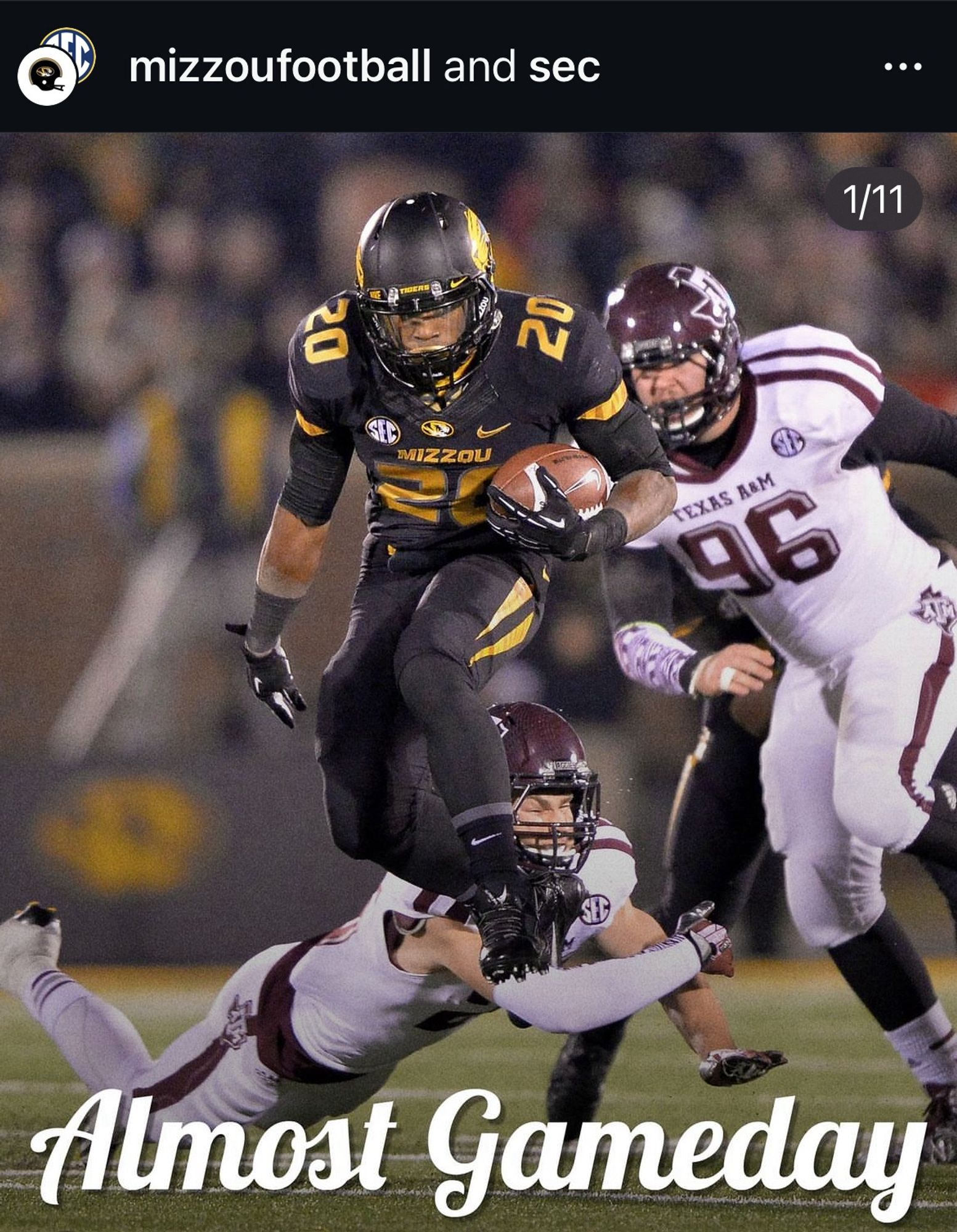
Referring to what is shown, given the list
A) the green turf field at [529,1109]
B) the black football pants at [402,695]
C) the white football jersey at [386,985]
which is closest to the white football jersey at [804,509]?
the black football pants at [402,695]

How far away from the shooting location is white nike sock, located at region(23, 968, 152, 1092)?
12.3 feet

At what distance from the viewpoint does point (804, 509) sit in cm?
387

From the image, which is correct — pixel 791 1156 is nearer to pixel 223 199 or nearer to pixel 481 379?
pixel 481 379

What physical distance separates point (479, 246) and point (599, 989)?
137 cm

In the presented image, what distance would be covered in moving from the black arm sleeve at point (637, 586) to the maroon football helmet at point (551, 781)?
0.58 meters

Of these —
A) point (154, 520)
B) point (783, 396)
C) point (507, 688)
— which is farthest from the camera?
point (154, 520)

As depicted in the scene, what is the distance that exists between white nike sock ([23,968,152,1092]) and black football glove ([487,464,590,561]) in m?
1.42

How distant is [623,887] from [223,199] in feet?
13.0

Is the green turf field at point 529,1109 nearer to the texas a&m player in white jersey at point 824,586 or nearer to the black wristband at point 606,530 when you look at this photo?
the texas a&m player in white jersey at point 824,586

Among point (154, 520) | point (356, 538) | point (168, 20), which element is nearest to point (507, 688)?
point (356, 538)

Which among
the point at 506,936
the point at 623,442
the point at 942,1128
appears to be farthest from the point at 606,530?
the point at 942,1128

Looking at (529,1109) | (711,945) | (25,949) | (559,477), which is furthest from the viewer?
(529,1109)

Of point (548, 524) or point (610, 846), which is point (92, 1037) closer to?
point (610, 846)

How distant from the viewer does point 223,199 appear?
22.0 feet
